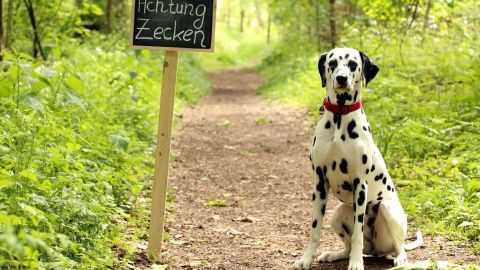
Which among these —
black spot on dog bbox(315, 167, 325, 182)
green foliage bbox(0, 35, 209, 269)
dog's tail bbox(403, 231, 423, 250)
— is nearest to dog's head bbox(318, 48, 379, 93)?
black spot on dog bbox(315, 167, 325, 182)

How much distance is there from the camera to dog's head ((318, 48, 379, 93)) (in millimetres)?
4426

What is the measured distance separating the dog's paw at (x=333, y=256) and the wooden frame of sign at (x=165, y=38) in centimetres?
132

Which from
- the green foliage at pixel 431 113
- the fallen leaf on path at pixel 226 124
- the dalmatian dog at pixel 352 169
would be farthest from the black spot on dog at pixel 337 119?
the fallen leaf on path at pixel 226 124

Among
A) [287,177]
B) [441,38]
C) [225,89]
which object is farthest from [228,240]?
[225,89]

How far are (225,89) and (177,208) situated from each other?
1594 centimetres

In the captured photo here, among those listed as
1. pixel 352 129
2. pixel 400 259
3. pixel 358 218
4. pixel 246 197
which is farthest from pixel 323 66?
pixel 246 197

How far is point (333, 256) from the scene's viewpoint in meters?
5.02

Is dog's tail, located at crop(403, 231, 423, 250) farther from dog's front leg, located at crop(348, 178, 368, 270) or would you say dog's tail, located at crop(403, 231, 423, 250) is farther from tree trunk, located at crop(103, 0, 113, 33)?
tree trunk, located at crop(103, 0, 113, 33)

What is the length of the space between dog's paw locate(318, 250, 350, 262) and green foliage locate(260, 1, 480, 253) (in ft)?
3.44

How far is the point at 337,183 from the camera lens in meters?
4.70

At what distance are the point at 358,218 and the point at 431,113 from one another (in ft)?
17.4

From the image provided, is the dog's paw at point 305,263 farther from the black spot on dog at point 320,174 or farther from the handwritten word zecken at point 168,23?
the handwritten word zecken at point 168,23

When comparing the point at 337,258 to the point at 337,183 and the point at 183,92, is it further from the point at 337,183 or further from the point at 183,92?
the point at 183,92

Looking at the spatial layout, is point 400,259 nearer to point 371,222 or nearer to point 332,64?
point 371,222
